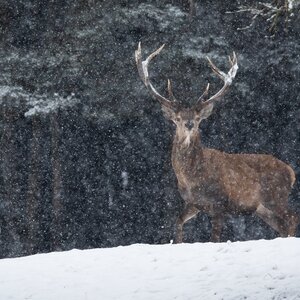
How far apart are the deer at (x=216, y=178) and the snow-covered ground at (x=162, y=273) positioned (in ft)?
9.68

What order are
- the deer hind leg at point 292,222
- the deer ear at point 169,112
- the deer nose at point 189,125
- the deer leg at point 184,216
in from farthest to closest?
the deer hind leg at point 292,222 < the deer ear at point 169,112 < the deer nose at point 189,125 < the deer leg at point 184,216

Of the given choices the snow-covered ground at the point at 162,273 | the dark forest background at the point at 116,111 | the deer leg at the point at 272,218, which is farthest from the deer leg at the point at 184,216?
the dark forest background at the point at 116,111

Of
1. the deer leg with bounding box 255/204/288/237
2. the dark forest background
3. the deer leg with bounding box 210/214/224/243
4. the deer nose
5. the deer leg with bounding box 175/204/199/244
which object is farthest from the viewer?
the dark forest background

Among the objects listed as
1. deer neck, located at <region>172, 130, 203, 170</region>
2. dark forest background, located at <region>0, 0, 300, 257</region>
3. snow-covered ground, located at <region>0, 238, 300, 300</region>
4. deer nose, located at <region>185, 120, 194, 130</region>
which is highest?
snow-covered ground, located at <region>0, 238, 300, 300</region>

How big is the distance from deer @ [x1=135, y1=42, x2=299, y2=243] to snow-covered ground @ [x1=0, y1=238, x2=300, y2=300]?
116 inches

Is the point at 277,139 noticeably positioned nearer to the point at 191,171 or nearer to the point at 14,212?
the point at 14,212

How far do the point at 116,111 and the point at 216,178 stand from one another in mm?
5007

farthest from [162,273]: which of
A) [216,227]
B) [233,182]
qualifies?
[233,182]

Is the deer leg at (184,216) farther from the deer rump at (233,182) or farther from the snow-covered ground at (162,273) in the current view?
the snow-covered ground at (162,273)

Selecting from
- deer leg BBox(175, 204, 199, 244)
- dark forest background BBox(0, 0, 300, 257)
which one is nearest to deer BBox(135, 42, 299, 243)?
deer leg BBox(175, 204, 199, 244)

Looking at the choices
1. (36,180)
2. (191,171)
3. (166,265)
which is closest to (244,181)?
(191,171)

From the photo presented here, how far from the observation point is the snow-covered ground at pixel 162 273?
27.6 feet

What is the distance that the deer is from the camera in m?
13.2

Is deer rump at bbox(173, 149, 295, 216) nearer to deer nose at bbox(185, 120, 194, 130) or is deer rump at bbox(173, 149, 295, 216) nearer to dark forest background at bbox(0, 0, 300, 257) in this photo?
deer nose at bbox(185, 120, 194, 130)
